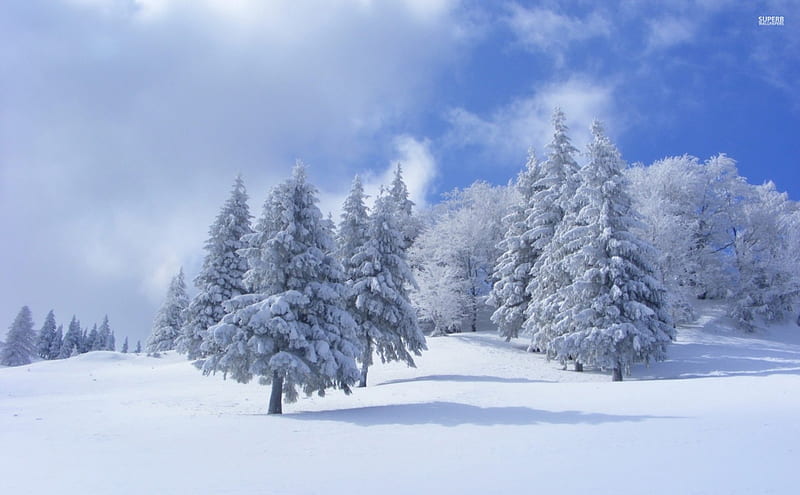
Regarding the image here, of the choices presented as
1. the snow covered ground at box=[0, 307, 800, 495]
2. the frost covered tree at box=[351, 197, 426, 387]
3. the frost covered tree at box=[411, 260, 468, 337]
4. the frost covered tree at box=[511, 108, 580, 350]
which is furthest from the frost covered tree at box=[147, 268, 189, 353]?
the frost covered tree at box=[511, 108, 580, 350]

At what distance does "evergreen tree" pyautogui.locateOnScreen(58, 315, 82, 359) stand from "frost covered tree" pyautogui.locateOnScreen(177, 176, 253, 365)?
7865 centimetres

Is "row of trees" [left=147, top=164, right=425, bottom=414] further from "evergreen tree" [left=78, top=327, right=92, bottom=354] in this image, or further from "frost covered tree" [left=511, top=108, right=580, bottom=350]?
"evergreen tree" [left=78, top=327, right=92, bottom=354]

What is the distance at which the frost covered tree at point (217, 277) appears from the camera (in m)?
30.9

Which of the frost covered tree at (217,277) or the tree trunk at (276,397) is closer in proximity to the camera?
the tree trunk at (276,397)

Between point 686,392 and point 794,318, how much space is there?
32.9 meters

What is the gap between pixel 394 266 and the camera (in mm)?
26578

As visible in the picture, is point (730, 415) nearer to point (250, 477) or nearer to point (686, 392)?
point (686, 392)

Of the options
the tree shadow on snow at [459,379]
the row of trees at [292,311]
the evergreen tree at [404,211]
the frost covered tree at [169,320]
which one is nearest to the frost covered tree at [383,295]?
the row of trees at [292,311]

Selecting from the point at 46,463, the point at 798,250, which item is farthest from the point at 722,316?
the point at 46,463

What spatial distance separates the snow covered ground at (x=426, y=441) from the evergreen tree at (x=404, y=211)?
30.9 metres

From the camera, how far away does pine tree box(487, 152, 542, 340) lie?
1305 inches

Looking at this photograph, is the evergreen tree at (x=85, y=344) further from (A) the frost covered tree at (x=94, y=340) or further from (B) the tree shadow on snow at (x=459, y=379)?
(B) the tree shadow on snow at (x=459, y=379)

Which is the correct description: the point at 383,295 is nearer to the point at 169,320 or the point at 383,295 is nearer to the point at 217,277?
the point at 217,277

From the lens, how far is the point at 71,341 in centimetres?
9438
